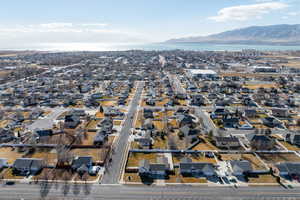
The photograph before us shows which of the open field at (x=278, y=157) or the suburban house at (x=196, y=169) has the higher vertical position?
the suburban house at (x=196, y=169)

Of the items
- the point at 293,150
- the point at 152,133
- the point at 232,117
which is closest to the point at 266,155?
the point at 293,150

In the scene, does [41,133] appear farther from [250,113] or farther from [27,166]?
[250,113]

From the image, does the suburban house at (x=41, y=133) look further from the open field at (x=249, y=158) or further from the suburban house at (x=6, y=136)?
the open field at (x=249, y=158)

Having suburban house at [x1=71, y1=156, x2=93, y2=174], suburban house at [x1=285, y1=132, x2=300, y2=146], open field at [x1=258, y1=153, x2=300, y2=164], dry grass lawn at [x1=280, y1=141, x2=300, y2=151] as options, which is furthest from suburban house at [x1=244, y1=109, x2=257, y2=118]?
suburban house at [x1=71, y1=156, x2=93, y2=174]

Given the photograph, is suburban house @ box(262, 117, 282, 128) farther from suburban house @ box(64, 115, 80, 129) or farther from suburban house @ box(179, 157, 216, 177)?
suburban house @ box(64, 115, 80, 129)

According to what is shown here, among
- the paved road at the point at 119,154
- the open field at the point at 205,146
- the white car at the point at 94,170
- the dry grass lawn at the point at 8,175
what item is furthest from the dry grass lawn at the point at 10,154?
the open field at the point at 205,146

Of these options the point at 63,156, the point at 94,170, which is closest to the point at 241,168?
the point at 94,170

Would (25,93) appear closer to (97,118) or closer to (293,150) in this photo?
(97,118)
